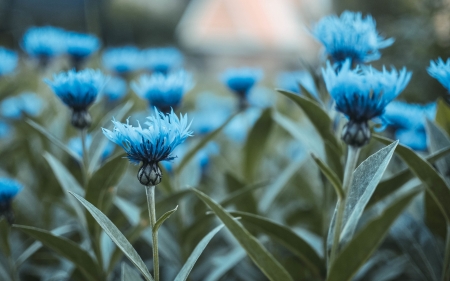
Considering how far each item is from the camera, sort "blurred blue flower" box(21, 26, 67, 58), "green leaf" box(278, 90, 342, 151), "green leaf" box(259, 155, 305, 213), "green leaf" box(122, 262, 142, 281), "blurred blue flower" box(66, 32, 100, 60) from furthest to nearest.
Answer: "blurred blue flower" box(21, 26, 67, 58) → "blurred blue flower" box(66, 32, 100, 60) → "green leaf" box(259, 155, 305, 213) → "green leaf" box(278, 90, 342, 151) → "green leaf" box(122, 262, 142, 281)

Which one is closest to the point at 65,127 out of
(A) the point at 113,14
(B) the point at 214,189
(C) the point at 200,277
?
(B) the point at 214,189

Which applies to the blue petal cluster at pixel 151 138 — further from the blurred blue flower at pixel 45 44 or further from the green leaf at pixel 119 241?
the blurred blue flower at pixel 45 44

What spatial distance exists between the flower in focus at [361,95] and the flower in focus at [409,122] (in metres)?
0.43

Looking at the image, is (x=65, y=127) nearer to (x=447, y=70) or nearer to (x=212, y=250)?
(x=212, y=250)

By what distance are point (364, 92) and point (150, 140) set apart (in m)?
0.29

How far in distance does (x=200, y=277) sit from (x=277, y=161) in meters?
0.60

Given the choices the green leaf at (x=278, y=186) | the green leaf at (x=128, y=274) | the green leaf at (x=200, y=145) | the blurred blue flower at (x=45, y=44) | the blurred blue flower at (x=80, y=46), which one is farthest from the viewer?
the blurred blue flower at (x=45, y=44)

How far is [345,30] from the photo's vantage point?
2.56 feet

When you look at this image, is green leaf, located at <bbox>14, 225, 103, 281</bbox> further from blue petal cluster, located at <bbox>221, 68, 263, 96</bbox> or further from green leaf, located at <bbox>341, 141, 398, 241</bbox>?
blue petal cluster, located at <bbox>221, 68, 263, 96</bbox>

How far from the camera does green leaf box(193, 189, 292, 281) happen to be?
2.03ft

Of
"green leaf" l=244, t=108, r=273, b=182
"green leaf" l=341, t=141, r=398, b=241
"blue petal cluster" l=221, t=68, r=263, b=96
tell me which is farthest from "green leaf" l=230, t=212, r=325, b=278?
"blue petal cluster" l=221, t=68, r=263, b=96

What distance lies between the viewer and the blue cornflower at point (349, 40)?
0.78 m

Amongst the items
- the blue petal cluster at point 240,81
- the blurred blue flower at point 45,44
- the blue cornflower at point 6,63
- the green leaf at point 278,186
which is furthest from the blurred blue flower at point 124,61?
the green leaf at point 278,186

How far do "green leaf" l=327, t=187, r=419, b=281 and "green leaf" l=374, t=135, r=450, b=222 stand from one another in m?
0.12
